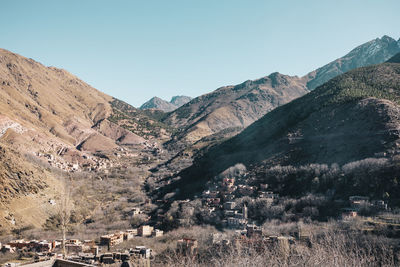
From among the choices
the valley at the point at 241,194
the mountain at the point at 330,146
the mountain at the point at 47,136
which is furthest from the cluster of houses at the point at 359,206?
the mountain at the point at 47,136

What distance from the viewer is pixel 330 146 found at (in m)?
48.3

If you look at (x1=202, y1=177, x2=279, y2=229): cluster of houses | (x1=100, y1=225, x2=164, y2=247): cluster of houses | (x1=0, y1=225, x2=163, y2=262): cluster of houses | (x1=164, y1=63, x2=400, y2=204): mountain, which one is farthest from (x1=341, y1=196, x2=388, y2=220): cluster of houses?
(x1=100, y1=225, x2=164, y2=247): cluster of houses

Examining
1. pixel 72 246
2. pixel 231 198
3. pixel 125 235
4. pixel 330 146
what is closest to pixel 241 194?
pixel 231 198

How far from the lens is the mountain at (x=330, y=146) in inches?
1499

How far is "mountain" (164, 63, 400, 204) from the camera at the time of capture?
38062mm

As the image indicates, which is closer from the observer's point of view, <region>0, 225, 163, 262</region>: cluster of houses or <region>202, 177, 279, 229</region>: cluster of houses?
<region>0, 225, 163, 262</region>: cluster of houses

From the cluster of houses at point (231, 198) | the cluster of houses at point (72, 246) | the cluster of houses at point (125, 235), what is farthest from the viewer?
the cluster of houses at point (231, 198)

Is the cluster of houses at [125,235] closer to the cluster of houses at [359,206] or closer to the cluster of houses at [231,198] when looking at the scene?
the cluster of houses at [231,198]

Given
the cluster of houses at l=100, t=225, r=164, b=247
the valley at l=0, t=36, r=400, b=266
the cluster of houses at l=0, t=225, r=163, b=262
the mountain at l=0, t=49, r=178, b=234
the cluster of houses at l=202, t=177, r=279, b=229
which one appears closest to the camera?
the valley at l=0, t=36, r=400, b=266

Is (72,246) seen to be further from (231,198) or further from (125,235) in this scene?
(231,198)

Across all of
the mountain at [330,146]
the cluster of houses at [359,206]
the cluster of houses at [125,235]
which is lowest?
the cluster of houses at [125,235]

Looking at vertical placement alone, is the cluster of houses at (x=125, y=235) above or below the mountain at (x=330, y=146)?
below

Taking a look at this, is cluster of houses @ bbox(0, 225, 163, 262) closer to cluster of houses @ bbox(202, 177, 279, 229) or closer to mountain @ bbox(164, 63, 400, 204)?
cluster of houses @ bbox(202, 177, 279, 229)

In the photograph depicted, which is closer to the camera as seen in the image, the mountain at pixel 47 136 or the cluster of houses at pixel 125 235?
the cluster of houses at pixel 125 235
